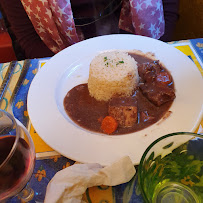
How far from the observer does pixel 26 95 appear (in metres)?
1.52

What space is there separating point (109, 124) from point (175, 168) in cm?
48

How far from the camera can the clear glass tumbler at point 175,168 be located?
803 mm

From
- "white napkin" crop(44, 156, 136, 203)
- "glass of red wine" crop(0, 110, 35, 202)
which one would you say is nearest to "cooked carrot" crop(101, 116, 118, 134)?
"white napkin" crop(44, 156, 136, 203)

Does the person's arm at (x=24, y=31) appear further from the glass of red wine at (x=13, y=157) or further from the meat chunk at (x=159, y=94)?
the glass of red wine at (x=13, y=157)

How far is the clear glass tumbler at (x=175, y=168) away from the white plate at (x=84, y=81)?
0.18 metres

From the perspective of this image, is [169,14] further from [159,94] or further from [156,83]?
[159,94]

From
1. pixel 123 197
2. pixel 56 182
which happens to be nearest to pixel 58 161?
pixel 56 182

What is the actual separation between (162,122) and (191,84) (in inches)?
12.3

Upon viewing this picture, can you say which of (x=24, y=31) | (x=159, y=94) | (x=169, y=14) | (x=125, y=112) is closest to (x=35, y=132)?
(x=125, y=112)

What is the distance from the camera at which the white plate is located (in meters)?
1.10

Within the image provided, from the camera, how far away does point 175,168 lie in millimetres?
879

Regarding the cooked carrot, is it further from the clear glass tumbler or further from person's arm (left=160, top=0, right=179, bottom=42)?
person's arm (left=160, top=0, right=179, bottom=42)

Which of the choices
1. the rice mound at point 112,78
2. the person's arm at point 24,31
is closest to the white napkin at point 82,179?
the rice mound at point 112,78

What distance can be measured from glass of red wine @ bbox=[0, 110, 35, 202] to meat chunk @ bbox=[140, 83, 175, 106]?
76cm
